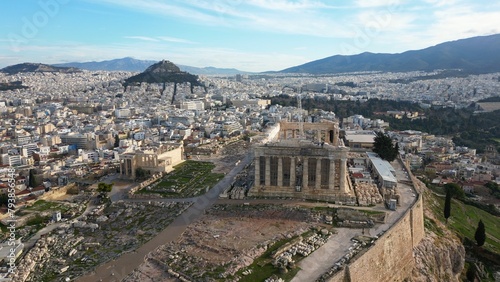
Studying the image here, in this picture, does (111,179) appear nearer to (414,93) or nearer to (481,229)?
(481,229)

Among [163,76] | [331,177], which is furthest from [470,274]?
[163,76]

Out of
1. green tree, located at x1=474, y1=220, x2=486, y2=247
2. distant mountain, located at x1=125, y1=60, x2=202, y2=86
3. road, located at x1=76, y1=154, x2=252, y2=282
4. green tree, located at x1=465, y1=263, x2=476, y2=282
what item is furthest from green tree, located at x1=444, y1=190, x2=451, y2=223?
distant mountain, located at x1=125, y1=60, x2=202, y2=86

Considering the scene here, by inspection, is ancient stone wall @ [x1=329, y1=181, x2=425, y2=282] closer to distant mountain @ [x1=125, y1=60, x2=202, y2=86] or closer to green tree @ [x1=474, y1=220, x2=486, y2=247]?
green tree @ [x1=474, y1=220, x2=486, y2=247]

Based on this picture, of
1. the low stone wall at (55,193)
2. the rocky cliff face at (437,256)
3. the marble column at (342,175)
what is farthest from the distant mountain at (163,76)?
the rocky cliff face at (437,256)

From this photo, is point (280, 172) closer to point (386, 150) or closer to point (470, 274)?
point (386, 150)

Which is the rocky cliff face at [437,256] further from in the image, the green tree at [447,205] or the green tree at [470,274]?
the green tree at [447,205]

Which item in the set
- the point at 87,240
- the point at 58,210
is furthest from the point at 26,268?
the point at 58,210
